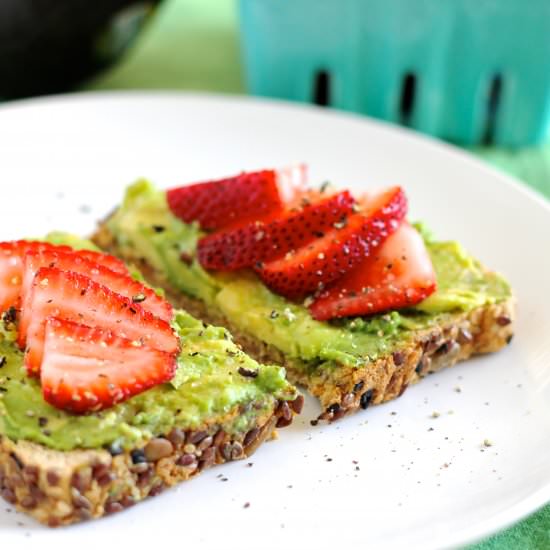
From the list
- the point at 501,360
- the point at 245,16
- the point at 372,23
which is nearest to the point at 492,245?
the point at 501,360

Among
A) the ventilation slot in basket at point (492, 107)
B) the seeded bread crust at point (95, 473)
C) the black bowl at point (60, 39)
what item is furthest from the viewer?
the ventilation slot in basket at point (492, 107)

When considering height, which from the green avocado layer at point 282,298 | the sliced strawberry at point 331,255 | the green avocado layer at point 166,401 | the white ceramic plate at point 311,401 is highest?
the sliced strawberry at point 331,255

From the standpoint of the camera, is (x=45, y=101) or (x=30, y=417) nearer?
(x=30, y=417)

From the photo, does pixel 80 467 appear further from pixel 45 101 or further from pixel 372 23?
pixel 372 23

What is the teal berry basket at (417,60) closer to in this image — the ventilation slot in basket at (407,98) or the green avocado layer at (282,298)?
the ventilation slot in basket at (407,98)

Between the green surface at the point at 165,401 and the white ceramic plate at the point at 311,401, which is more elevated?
the green surface at the point at 165,401

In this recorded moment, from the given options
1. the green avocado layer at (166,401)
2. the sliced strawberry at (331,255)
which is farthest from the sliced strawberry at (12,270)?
the sliced strawberry at (331,255)
